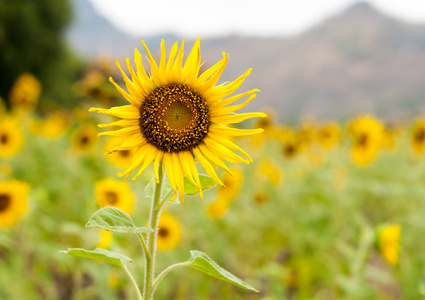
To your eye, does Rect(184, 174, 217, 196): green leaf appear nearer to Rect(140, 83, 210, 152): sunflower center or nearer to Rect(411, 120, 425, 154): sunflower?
Rect(140, 83, 210, 152): sunflower center

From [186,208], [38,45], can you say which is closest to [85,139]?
[186,208]

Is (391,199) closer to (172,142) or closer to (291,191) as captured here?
(291,191)

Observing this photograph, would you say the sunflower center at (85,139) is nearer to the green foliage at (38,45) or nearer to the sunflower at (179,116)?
the sunflower at (179,116)

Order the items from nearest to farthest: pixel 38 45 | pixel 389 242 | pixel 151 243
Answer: pixel 151 243
pixel 389 242
pixel 38 45

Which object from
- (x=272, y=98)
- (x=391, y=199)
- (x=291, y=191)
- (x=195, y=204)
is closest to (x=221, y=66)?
(x=195, y=204)

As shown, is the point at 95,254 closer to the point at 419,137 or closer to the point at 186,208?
the point at 186,208

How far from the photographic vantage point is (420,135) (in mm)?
4043

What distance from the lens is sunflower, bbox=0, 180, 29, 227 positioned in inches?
102

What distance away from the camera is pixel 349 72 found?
242ft

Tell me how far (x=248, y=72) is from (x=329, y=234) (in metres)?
2.72

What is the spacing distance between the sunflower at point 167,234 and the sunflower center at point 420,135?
267 centimetres

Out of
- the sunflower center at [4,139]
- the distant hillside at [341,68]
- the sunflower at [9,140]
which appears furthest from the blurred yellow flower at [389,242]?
the distant hillside at [341,68]

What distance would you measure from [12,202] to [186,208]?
5.08 ft

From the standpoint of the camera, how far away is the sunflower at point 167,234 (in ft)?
9.32
